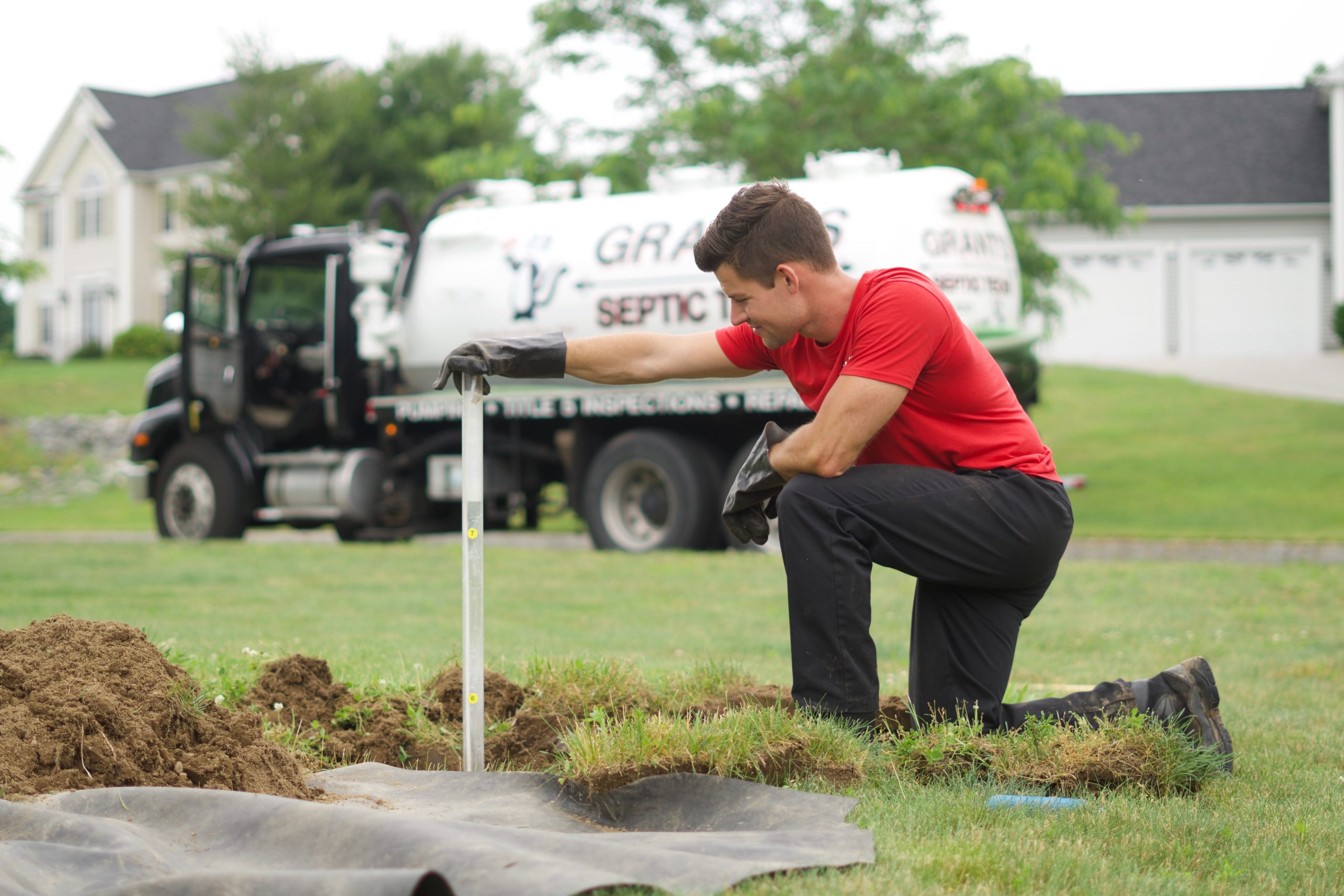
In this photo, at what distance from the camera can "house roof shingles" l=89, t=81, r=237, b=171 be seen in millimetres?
45000

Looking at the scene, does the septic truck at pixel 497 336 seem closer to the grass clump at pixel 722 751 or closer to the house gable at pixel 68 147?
the grass clump at pixel 722 751

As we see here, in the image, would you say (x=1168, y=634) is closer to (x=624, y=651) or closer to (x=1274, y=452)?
(x=624, y=651)

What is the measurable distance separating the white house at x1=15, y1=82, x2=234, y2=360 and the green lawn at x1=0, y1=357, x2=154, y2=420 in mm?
5685

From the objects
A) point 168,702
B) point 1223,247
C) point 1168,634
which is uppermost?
point 1223,247

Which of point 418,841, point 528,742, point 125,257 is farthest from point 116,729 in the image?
point 125,257

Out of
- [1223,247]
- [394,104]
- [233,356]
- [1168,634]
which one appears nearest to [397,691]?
[1168,634]

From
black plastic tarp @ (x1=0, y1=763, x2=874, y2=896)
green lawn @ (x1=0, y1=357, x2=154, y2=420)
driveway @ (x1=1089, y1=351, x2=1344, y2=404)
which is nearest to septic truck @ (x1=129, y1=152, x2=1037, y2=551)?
black plastic tarp @ (x1=0, y1=763, x2=874, y2=896)

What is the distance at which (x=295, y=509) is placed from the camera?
544 inches

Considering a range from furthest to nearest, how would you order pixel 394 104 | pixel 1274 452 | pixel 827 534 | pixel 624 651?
pixel 394 104, pixel 1274 452, pixel 624 651, pixel 827 534

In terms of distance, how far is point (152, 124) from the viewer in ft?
157

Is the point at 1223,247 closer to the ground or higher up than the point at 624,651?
higher up

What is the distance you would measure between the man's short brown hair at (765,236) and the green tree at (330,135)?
2942 cm

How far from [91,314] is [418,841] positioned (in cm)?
4778

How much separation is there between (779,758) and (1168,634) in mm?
4600
